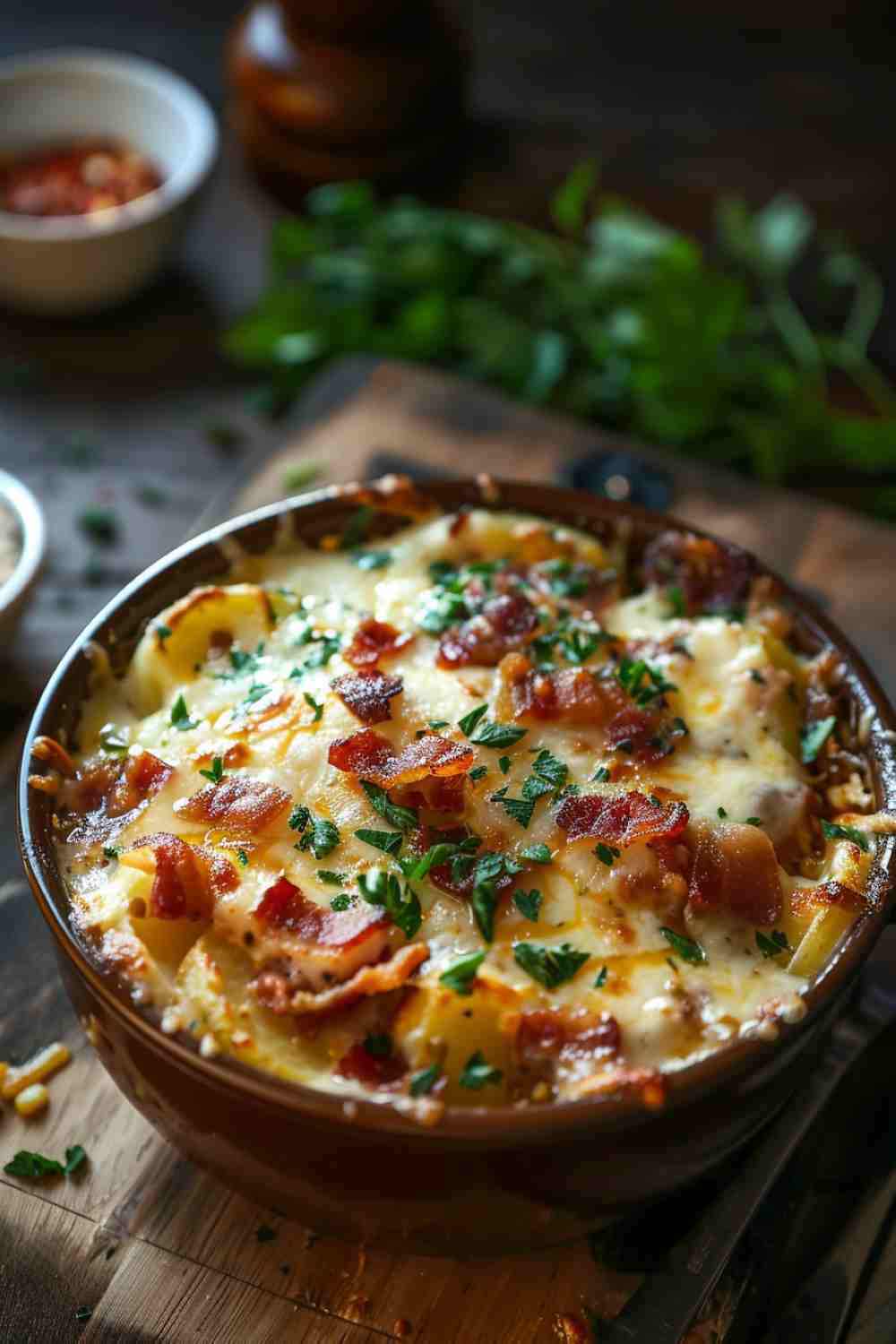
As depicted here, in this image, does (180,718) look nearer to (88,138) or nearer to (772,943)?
(772,943)

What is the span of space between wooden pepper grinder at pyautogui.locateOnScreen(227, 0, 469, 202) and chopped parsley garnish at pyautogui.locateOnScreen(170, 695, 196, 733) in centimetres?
379

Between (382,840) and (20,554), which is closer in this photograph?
(382,840)

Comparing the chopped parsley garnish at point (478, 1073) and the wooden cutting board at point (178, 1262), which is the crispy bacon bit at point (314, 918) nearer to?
the chopped parsley garnish at point (478, 1073)

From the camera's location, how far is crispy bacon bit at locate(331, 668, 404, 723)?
2.83 metres

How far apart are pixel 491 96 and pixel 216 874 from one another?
18.0 feet

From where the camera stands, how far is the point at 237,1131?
2.43m

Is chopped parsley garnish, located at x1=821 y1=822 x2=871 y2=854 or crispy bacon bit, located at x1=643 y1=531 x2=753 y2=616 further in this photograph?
crispy bacon bit, located at x1=643 y1=531 x2=753 y2=616

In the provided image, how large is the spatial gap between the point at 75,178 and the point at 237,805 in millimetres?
3969

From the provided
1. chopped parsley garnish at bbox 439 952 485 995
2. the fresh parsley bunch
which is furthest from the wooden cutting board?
the fresh parsley bunch

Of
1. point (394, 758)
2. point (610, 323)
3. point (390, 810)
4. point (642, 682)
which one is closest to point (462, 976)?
point (390, 810)

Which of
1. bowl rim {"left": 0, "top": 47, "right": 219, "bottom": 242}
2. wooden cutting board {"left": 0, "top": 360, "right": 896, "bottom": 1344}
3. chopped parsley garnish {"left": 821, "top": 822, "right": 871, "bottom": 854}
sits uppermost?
chopped parsley garnish {"left": 821, "top": 822, "right": 871, "bottom": 854}

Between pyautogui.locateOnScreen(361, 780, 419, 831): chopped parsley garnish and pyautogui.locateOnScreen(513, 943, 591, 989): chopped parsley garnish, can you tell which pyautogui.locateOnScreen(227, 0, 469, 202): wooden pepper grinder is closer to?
pyautogui.locateOnScreen(361, 780, 419, 831): chopped parsley garnish

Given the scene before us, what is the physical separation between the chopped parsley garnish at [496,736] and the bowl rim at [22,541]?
1727 mm

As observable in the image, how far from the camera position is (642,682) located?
2.96m
